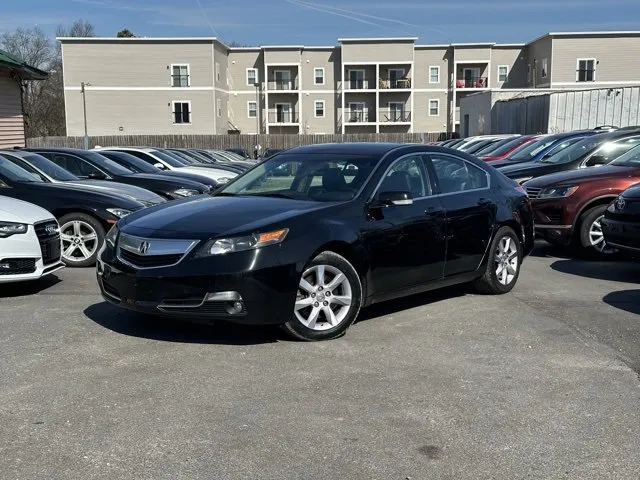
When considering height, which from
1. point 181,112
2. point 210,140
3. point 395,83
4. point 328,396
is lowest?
point 328,396

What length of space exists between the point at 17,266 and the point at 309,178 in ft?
10.4

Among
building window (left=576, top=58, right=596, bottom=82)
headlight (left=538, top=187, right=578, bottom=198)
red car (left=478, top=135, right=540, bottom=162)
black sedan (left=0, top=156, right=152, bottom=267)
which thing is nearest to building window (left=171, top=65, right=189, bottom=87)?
building window (left=576, top=58, right=596, bottom=82)

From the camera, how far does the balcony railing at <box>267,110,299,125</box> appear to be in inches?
2430

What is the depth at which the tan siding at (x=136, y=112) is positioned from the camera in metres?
56.0

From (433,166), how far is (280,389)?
3.11 m

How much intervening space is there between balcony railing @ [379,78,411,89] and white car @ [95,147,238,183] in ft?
148

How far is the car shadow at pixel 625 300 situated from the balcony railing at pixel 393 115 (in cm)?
5575

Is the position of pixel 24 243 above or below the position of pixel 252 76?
below

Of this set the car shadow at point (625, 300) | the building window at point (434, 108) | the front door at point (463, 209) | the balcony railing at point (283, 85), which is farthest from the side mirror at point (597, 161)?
the building window at point (434, 108)

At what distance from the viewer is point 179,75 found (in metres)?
55.5

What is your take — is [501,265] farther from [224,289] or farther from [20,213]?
[20,213]

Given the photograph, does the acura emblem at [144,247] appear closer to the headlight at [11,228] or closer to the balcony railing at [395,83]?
the headlight at [11,228]

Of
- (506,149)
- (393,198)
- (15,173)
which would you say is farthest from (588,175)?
(506,149)

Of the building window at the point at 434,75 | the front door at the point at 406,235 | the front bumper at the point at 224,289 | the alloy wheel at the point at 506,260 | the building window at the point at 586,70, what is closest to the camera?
the front bumper at the point at 224,289
